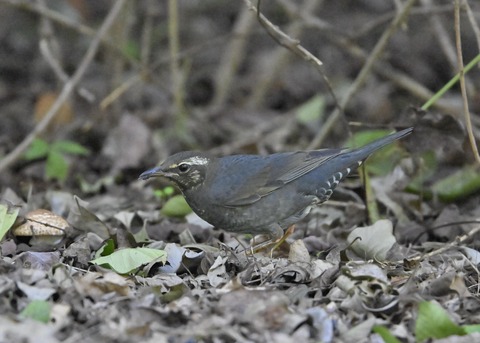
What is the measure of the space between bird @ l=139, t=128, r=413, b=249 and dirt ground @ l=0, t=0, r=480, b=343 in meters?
0.25

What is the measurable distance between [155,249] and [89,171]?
3.77 metres

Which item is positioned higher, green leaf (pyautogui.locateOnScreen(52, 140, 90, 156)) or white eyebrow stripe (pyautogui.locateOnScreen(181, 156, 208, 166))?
white eyebrow stripe (pyautogui.locateOnScreen(181, 156, 208, 166))

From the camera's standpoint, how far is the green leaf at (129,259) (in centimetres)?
545

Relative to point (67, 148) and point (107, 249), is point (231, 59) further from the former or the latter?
point (107, 249)

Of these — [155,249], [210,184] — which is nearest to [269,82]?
[210,184]

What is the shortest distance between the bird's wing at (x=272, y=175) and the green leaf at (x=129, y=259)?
1.08 metres

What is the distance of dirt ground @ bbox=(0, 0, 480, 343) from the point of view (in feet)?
15.5

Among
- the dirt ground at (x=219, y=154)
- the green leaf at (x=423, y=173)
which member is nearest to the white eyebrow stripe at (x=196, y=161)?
the dirt ground at (x=219, y=154)

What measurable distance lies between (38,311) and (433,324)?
6.53 feet

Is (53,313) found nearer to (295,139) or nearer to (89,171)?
(89,171)

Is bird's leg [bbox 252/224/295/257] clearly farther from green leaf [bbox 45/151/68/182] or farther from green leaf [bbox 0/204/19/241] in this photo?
green leaf [bbox 45/151/68/182]

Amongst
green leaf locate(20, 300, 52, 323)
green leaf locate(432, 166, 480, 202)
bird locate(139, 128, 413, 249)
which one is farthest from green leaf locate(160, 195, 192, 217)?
green leaf locate(20, 300, 52, 323)

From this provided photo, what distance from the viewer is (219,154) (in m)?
9.80

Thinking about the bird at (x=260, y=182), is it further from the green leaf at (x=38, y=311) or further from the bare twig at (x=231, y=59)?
the bare twig at (x=231, y=59)
